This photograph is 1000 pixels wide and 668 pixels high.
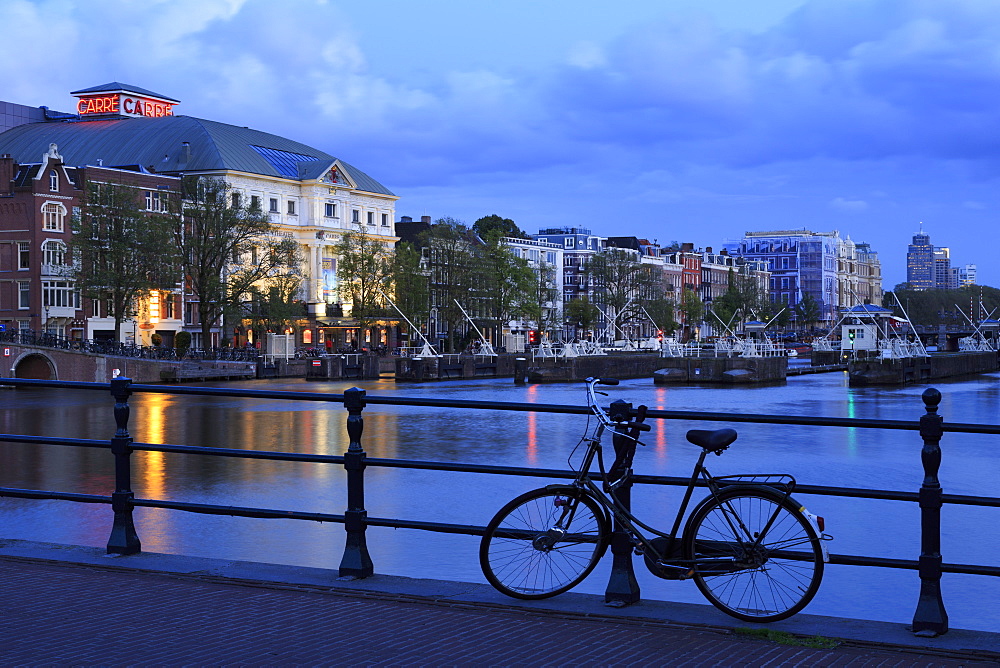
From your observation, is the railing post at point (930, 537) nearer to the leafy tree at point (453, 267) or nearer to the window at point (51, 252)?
the window at point (51, 252)

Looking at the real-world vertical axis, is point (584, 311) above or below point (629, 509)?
above

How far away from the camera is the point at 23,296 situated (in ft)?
263

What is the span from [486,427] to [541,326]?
82.1m

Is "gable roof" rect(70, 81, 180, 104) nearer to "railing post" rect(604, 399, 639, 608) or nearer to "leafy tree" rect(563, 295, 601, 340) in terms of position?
"leafy tree" rect(563, 295, 601, 340)

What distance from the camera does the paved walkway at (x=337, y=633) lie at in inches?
264

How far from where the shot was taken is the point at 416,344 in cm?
11494

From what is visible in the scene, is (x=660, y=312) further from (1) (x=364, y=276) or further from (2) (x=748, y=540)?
(2) (x=748, y=540)

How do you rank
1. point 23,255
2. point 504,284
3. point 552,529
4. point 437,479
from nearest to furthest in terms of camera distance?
point 552,529 → point 437,479 → point 23,255 → point 504,284

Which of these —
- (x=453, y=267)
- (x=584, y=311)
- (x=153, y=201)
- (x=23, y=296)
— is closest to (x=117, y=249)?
(x=23, y=296)

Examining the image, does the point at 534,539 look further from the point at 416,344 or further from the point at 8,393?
the point at 416,344

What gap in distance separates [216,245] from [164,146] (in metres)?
30.0

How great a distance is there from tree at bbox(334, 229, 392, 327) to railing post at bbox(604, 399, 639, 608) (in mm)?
94435

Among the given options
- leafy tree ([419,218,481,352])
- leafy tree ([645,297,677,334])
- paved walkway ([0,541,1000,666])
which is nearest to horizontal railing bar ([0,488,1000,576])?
paved walkway ([0,541,1000,666])

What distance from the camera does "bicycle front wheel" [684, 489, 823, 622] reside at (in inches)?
291
